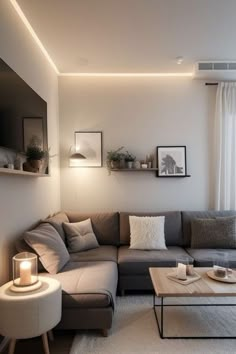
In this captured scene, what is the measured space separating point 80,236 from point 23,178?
111cm

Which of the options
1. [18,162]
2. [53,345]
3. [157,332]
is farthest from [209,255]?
[18,162]

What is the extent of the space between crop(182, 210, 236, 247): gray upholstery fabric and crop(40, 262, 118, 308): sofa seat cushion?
1.42 m

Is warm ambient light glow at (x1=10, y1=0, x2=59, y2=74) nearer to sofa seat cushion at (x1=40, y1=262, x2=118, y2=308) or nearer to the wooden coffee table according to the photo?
sofa seat cushion at (x1=40, y1=262, x2=118, y2=308)

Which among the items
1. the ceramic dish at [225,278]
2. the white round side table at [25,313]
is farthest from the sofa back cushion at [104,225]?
the white round side table at [25,313]

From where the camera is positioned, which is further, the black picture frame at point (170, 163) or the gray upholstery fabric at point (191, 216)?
the black picture frame at point (170, 163)

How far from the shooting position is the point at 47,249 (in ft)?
8.17

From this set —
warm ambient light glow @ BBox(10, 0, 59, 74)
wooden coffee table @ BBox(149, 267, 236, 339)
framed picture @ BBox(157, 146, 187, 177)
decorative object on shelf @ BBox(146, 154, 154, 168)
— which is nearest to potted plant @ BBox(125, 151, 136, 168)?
decorative object on shelf @ BBox(146, 154, 154, 168)

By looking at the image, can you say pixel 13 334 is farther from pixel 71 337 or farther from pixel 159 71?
pixel 159 71

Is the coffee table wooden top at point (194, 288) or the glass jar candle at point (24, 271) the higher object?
the glass jar candle at point (24, 271)

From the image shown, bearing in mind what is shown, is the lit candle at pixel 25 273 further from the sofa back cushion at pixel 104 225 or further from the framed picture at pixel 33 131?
the sofa back cushion at pixel 104 225

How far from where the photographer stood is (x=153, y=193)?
4152 mm

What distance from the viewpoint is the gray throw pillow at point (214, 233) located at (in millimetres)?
3484

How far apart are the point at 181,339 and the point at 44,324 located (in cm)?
115

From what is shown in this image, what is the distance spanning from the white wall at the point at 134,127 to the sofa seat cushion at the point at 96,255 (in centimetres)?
89
